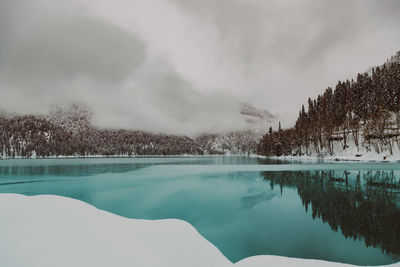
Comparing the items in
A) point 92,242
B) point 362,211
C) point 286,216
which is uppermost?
point 92,242

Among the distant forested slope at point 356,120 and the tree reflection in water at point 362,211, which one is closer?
the tree reflection in water at point 362,211

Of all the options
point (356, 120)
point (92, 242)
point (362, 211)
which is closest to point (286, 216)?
point (362, 211)

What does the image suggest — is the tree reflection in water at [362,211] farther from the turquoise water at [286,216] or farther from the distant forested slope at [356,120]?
the distant forested slope at [356,120]

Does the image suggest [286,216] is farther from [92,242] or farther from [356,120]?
[356,120]

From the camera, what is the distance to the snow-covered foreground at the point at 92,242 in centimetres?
628

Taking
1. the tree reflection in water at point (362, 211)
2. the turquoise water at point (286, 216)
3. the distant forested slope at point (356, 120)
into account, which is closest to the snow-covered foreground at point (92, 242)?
the turquoise water at point (286, 216)

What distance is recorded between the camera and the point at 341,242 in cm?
980

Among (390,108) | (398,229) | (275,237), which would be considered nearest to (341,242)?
(275,237)

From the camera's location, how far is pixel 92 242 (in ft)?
23.8

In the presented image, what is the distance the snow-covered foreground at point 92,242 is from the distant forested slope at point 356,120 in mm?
73620

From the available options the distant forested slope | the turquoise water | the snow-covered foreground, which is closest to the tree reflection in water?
the turquoise water

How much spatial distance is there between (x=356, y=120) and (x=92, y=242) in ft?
323

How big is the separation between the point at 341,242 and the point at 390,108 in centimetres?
9099

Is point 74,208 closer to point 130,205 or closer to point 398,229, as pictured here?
point 130,205
